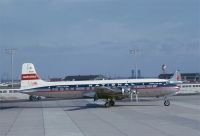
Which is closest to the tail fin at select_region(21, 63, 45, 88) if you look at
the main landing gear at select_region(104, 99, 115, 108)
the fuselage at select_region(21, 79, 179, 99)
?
the fuselage at select_region(21, 79, 179, 99)

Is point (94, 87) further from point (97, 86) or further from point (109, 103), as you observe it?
point (109, 103)

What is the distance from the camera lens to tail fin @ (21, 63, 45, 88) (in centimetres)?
4106

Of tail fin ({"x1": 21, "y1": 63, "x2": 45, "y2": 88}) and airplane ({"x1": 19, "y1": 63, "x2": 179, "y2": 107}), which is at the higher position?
tail fin ({"x1": 21, "y1": 63, "x2": 45, "y2": 88})

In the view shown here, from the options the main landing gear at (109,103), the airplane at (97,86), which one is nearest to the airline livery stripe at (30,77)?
the airplane at (97,86)

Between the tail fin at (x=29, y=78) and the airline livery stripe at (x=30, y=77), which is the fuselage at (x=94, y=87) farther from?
the airline livery stripe at (x=30, y=77)

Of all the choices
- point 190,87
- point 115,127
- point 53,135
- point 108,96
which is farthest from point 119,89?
point 190,87

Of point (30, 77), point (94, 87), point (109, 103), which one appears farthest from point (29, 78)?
point (109, 103)

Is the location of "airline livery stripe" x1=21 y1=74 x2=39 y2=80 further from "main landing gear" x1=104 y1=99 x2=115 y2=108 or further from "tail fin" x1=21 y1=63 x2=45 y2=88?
"main landing gear" x1=104 y1=99 x2=115 y2=108

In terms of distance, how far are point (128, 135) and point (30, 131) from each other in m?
5.34

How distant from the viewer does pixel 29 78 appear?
136 feet

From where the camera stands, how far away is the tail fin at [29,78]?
4106 cm

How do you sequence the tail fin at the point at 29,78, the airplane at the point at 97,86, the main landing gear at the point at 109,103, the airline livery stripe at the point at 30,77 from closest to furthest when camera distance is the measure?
the main landing gear at the point at 109,103, the airplane at the point at 97,86, the tail fin at the point at 29,78, the airline livery stripe at the point at 30,77

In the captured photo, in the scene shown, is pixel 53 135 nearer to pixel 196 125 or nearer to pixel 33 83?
pixel 196 125

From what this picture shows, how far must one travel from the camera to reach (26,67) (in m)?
42.7
